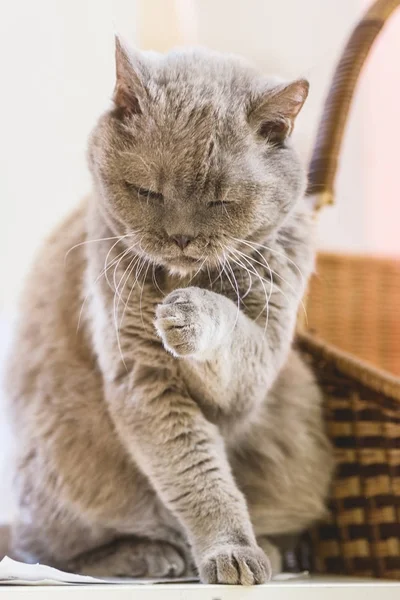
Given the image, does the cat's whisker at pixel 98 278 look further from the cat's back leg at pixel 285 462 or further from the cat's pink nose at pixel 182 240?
the cat's back leg at pixel 285 462

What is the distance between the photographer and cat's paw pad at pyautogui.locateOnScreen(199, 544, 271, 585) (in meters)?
0.81

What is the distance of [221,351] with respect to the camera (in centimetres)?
90

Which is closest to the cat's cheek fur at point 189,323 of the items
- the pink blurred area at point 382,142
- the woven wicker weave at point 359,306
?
the woven wicker weave at point 359,306

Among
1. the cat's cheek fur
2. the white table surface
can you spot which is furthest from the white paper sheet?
the cat's cheek fur

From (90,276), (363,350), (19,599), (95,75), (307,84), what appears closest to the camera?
(19,599)

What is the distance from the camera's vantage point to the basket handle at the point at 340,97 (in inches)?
51.5

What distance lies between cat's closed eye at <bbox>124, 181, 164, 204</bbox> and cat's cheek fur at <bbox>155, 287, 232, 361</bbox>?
13 cm

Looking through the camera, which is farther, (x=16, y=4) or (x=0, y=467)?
(x=16, y=4)

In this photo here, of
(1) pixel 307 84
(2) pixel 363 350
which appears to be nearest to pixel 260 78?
(1) pixel 307 84

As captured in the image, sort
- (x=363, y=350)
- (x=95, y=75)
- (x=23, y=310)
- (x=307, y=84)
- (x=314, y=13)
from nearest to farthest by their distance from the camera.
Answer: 1. (x=307, y=84)
2. (x=23, y=310)
3. (x=95, y=75)
4. (x=363, y=350)
5. (x=314, y=13)

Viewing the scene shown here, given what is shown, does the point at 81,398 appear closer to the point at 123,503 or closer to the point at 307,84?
the point at 123,503

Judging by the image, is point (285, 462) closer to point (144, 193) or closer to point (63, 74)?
point (144, 193)

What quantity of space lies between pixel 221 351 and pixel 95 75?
0.86 meters

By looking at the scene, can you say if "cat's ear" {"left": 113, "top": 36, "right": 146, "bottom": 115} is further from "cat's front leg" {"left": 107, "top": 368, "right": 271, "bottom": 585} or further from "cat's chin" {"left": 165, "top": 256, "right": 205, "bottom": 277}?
"cat's front leg" {"left": 107, "top": 368, "right": 271, "bottom": 585}
